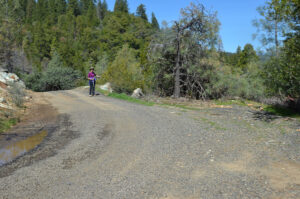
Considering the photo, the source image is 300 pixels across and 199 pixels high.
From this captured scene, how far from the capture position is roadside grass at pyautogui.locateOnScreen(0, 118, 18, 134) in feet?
27.9

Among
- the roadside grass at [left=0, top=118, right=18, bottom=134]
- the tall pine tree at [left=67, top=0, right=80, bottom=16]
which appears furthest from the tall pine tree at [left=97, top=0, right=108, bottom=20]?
the roadside grass at [left=0, top=118, right=18, bottom=134]

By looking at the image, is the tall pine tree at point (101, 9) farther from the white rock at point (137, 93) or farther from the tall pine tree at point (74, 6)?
the white rock at point (137, 93)

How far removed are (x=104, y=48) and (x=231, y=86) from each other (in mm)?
62310

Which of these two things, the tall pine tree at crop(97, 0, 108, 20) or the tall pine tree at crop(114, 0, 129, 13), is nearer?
the tall pine tree at crop(114, 0, 129, 13)

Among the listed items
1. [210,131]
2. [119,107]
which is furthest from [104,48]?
[210,131]

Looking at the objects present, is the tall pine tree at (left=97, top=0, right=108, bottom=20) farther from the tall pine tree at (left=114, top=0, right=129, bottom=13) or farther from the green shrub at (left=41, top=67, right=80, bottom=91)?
the green shrub at (left=41, top=67, right=80, bottom=91)

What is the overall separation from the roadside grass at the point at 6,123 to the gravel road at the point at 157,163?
1239mm

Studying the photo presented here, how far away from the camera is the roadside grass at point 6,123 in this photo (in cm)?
849

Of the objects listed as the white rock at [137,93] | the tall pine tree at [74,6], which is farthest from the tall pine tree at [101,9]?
the white rock at [137,93]

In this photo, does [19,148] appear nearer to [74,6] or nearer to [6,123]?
[6,123]

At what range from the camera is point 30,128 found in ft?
28.7

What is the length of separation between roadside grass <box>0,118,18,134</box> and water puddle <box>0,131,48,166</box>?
4.67ft

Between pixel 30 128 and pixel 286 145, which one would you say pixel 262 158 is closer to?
pixel 286 145

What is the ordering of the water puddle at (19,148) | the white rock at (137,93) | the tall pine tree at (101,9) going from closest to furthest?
the water puddle at (19,148) → the white rock at (137,93) → the tall pine tree at (101,9)
